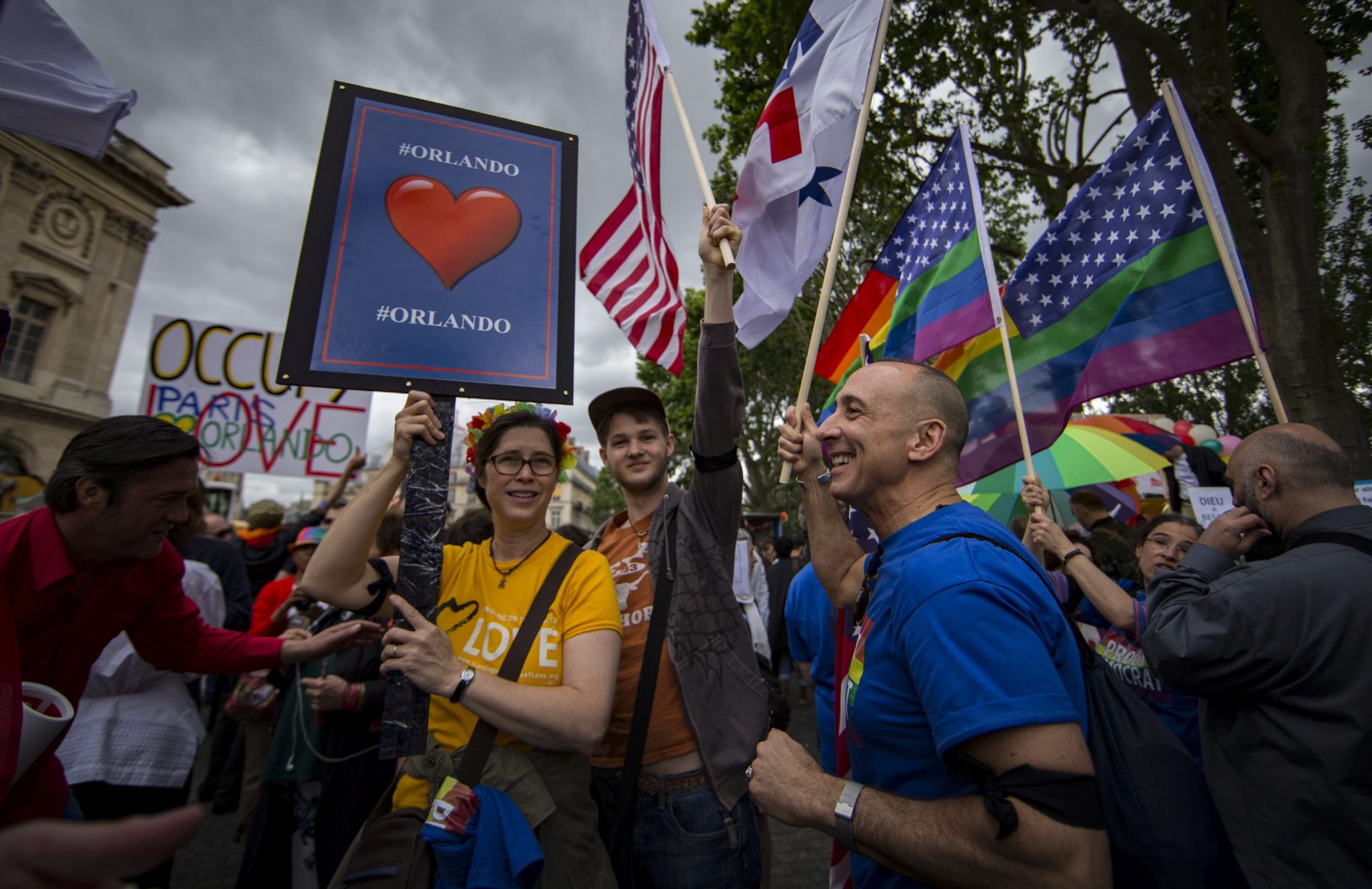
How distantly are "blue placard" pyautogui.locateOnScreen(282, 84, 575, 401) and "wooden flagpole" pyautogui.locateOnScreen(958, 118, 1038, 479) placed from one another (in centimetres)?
221

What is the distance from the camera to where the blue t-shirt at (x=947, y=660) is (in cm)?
118

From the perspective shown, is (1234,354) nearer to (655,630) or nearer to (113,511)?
(655,630)

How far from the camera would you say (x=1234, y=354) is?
11.0ft

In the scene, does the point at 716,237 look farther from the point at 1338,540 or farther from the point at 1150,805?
the point at 1338,540

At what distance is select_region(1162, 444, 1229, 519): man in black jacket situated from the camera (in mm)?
5207

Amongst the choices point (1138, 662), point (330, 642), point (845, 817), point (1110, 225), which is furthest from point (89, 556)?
point (1110, 225)

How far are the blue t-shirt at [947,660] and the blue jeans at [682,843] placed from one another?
62 centimetres

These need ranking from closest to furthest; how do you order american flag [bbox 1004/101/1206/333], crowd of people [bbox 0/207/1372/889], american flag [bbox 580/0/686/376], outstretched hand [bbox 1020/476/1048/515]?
crowd of people [bbox 0/207/1372/889] → outstretched hand [bbox 1020/476/1048/515] → american flag [bbox 580/0/686/376] → american flag [bbox 1004/101/1206/333]

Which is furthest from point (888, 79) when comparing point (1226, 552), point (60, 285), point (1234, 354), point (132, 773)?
point (60, 285)

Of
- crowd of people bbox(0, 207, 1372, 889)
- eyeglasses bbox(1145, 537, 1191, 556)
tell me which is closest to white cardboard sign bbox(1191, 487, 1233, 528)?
eyeglasses bbox(1145, 537, 1191, 556)

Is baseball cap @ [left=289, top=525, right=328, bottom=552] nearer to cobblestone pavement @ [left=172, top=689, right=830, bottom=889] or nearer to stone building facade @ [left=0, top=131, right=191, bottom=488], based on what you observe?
cobblestone pavement @ [left=172, top=689, right=830, bottom=889]

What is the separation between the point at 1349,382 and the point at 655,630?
22.8 metres

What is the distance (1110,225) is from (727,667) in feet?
11.8

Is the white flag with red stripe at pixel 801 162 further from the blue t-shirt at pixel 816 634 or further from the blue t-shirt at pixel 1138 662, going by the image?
the blue t-shirt at pixel 1138 662
